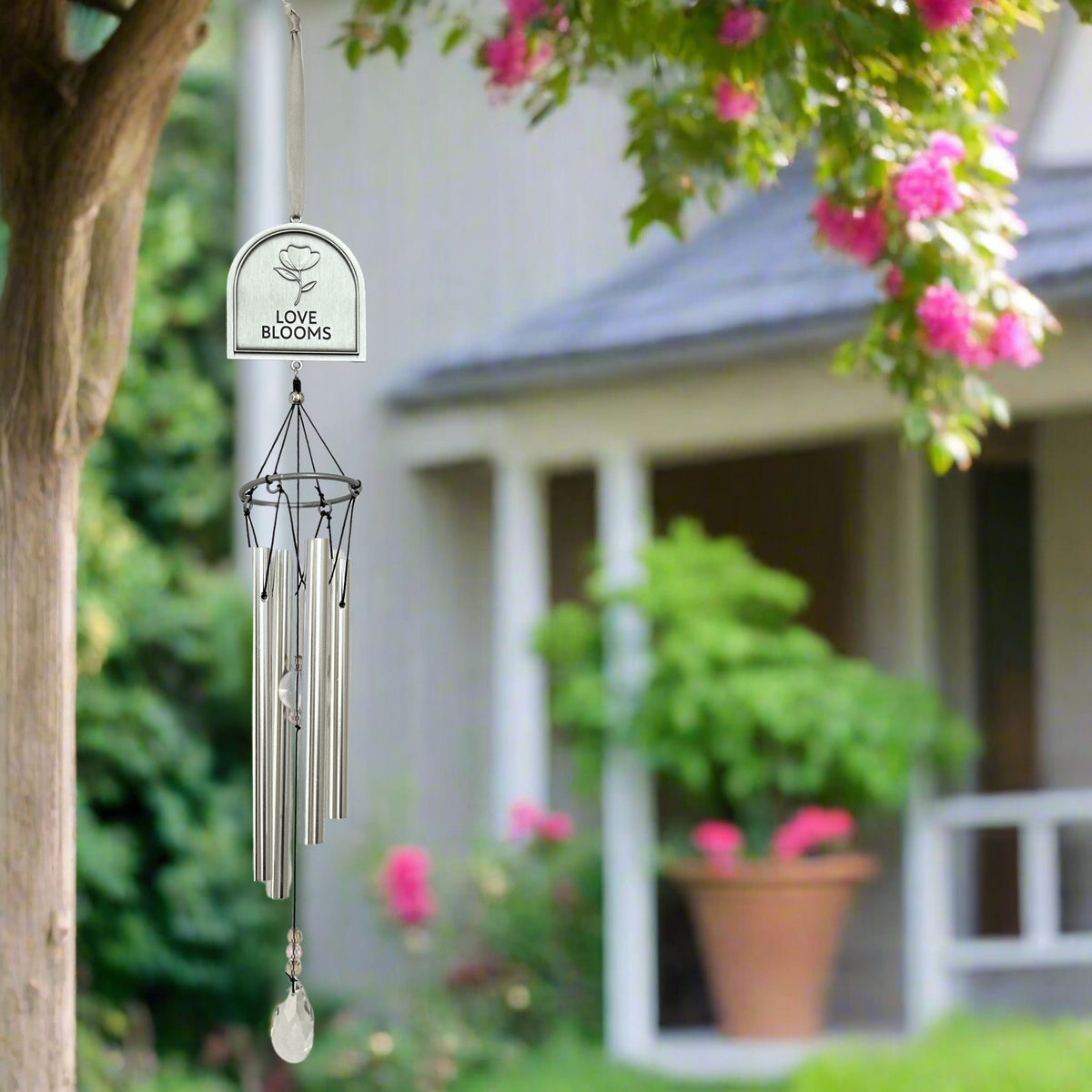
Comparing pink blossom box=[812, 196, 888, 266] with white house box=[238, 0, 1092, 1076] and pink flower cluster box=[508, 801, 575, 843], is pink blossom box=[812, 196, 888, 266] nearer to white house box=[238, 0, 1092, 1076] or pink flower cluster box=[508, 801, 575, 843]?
white house box=[238, 0, 1092, 1076]

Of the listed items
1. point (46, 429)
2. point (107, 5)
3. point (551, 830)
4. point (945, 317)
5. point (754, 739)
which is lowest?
point (551, 830)

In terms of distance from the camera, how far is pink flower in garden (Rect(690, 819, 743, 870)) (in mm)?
6863

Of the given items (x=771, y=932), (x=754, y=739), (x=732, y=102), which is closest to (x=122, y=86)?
(x=732, y=102)

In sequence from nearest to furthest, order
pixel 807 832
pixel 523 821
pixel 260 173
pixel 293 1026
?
pixel 293 1026
pixel 807 832
pixel 523 821
pixel 260 173

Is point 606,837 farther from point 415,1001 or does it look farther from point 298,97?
point 298,97

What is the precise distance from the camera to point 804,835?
6.85 metres

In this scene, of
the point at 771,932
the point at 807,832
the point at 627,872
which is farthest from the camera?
the point at 627,872

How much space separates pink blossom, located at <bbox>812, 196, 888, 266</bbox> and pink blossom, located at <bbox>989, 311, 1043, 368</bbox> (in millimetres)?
295

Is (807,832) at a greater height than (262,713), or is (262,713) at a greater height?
(262,713)

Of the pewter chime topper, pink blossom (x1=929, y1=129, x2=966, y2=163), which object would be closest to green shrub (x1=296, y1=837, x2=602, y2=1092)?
pink blossom (x1=929, y1=129, x2=966, y2=163)

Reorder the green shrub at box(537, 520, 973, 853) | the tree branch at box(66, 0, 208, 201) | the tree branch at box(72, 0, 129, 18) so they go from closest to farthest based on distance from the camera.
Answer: the tree branch at box(66, 0, 208, 201)
the tree branch at box(72, 0, 129, 18)
the green shrub at box(537, 520, 973, 853)

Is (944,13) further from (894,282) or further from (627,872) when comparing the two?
(627,872)

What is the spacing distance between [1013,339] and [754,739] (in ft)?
10.7

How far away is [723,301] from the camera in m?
6.99
